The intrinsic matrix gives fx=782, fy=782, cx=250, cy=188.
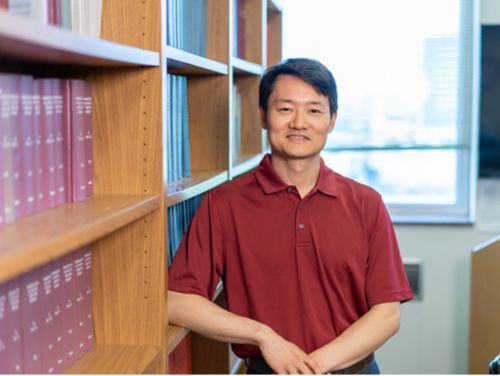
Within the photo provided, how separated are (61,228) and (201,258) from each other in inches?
33.6

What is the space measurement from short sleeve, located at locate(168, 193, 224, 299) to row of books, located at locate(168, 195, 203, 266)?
0.36 ft

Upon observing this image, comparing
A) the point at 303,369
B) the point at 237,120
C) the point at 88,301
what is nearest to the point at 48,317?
the point at 88,301

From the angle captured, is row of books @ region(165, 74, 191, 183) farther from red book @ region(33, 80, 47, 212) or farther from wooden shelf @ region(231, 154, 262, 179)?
red book @ region(33, 80, 47, 212)

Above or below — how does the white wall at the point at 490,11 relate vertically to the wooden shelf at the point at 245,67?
above

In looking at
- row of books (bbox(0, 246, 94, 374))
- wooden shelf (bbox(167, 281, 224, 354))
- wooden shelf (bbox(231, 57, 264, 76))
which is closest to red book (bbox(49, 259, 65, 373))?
row of books (bbox(0, 246, 94, 374))

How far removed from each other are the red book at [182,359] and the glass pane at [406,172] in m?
1.58

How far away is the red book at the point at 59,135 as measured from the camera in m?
1.46

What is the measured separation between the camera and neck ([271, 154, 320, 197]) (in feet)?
6.84

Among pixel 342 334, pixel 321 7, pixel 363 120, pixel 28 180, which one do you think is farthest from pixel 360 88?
pixel 28 180

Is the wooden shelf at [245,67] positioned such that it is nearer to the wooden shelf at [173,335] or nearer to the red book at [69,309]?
the wooden shelf at [173,335]

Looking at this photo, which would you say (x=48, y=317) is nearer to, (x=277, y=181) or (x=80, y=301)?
(x=80, y=301)

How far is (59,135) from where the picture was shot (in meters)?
1.48

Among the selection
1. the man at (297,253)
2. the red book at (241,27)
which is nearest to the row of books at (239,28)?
the red book at (241,27)

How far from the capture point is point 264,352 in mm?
1955
